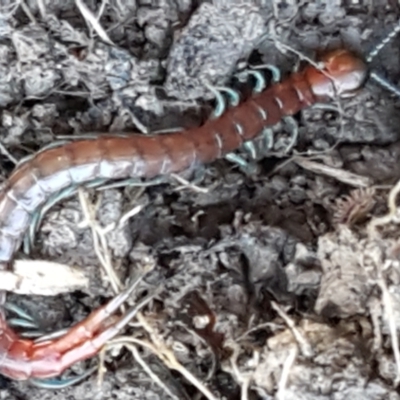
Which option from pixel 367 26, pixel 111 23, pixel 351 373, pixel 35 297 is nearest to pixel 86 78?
pixel 111 23

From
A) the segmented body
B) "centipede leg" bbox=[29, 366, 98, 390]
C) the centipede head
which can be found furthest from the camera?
the centipede head

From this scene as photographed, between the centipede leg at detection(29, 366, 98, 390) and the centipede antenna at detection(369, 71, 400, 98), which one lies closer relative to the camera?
the centipede leg at detection(29, 366, 98, 390)

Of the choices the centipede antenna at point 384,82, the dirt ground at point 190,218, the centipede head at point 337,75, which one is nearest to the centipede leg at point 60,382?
the dirt ground at point 190,218

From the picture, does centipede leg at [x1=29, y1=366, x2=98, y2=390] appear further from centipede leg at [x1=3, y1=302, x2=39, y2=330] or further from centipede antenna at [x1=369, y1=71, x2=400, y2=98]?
centipede antenna at [x1=369, y1=71, x2=400, y2=98]

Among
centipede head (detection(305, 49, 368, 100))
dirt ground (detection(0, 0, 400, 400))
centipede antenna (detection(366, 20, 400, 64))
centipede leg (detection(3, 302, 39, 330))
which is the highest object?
A: centipede antenna (detection(366, 20, 400, 64))

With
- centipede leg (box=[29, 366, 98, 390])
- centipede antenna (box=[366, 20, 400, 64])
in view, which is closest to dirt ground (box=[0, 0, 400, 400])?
centipede leg (box=[29, 366, 98, 390])

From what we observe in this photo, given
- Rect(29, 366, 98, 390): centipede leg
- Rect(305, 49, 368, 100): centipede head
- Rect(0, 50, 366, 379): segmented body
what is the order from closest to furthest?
Rect(0, 50, 366, 379): segmented body
Rect(29, 366, 98, 390): centipede leg
Rect(305, 49, 368, 100): centipede head

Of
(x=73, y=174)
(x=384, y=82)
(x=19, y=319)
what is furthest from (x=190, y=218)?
(x=384, y=82)
